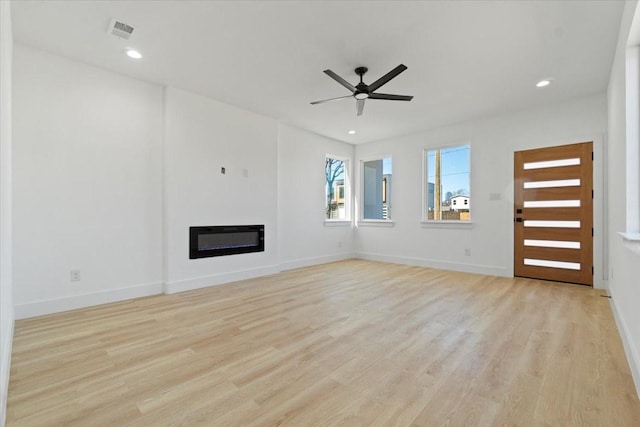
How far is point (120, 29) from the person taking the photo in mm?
2703

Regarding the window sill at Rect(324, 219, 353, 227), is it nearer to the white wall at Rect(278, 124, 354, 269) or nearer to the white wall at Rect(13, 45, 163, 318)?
the white wall at Rect(278, 124, 354, 269)

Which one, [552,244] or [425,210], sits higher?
[425,210]

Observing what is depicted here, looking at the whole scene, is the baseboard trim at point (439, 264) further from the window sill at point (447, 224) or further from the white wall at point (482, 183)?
the window sill at point (447, 224)

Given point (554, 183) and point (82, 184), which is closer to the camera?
point (82, 184)

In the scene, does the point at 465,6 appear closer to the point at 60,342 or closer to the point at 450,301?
the point at 450,301

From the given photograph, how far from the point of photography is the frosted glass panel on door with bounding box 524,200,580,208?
14.3ft

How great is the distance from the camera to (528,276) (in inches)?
187

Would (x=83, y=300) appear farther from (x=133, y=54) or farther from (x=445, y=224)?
(x=445, y=224)

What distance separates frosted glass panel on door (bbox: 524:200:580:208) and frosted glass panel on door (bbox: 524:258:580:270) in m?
0.85

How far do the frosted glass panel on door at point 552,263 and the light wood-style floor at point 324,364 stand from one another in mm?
874

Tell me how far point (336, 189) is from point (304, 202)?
132cm

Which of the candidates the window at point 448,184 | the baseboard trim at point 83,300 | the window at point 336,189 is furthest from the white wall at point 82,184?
the window at point 448,184

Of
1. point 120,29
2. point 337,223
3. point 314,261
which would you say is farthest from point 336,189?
point 120,29

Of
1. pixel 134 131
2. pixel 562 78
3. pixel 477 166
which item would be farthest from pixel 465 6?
pixel 134 131
